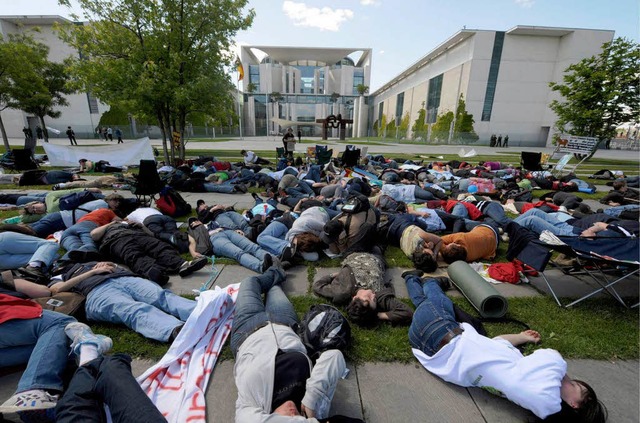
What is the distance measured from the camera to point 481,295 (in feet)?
11.0

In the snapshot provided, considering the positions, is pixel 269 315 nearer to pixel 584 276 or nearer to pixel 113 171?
pixel 584 276

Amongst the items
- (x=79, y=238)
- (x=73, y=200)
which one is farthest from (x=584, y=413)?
(x=73, y=200)

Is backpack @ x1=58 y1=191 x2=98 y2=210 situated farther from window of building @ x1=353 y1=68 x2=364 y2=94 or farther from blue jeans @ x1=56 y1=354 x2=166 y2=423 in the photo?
window of building @ x1=353 y1=68 x2=364 y2=94

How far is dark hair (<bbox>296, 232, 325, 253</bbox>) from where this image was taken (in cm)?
476

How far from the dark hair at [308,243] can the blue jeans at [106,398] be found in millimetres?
2878

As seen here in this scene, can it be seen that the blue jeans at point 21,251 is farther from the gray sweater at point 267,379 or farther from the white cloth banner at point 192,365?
the gray sweater at point 267,379

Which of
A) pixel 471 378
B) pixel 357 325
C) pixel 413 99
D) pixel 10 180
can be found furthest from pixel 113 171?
pixel 413 99

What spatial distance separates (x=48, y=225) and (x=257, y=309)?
15.9 ft

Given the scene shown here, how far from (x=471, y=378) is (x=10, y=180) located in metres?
14.7

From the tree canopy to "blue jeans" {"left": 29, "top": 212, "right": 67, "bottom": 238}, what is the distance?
90.5ft

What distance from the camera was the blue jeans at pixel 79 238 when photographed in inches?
170

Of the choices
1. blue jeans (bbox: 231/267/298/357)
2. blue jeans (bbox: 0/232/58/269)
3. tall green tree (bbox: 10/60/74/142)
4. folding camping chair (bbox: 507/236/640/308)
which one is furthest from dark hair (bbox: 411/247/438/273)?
tall green tree (bbox: 10/60/74/142)

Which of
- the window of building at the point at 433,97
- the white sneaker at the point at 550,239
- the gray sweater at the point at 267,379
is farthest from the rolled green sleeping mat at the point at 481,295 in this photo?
the window of building at the point at 433,97

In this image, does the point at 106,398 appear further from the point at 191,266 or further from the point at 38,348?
the point at 191,266
